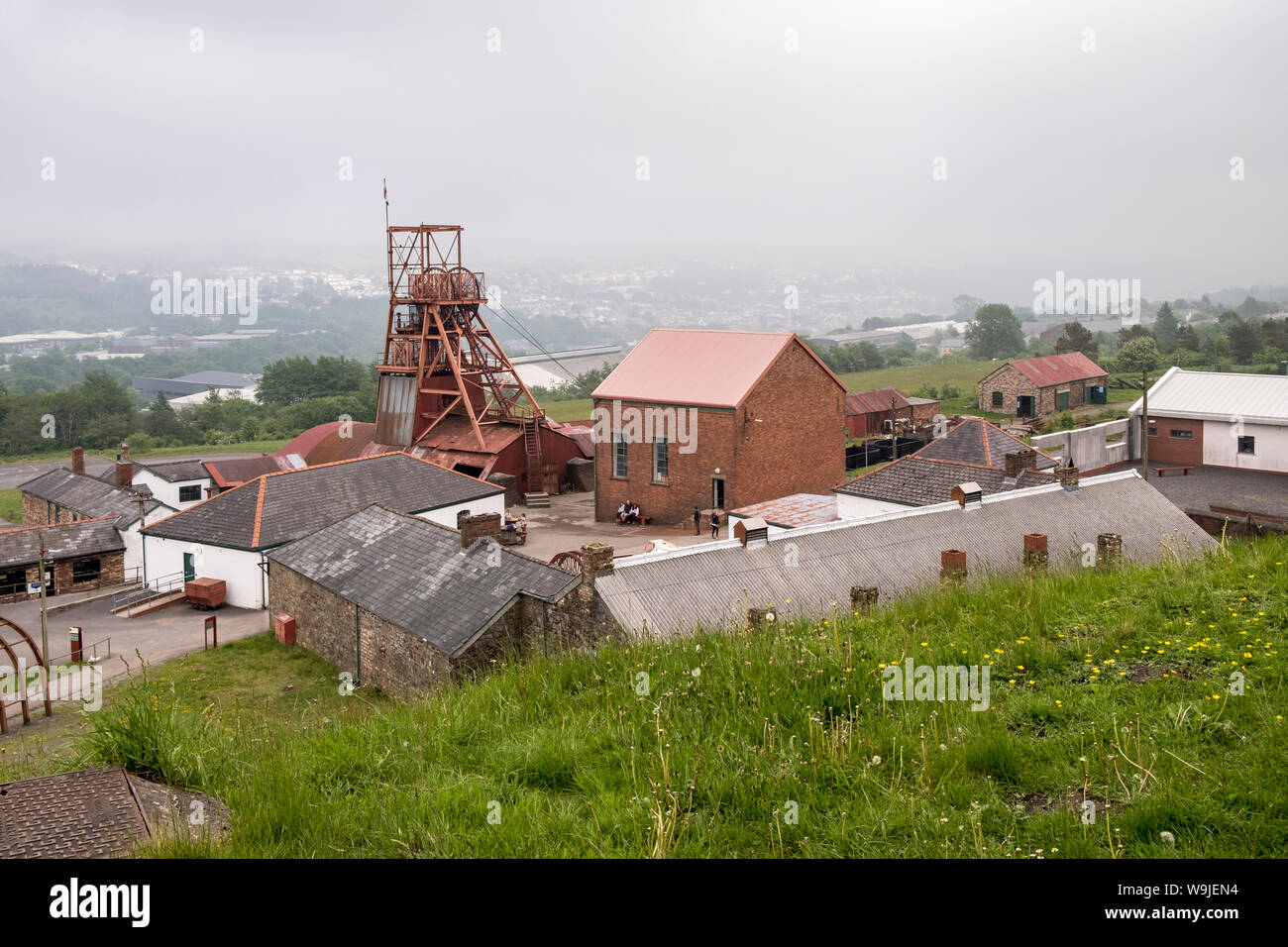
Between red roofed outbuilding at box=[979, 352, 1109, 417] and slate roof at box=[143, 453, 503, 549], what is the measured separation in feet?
139

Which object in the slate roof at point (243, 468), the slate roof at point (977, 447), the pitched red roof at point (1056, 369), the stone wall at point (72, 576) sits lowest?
the stone wall at point (72, 576)

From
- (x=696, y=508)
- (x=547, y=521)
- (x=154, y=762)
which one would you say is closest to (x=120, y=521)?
(x=547, y=521)

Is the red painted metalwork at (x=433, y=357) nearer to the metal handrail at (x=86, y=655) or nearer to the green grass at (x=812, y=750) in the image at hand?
the metal handrail at (x=86, y=655)

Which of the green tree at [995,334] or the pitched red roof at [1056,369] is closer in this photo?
the pitched red roof at [1056,369]

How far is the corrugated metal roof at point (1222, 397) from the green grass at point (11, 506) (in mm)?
56978

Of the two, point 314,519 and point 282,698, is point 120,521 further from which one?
point 282,698

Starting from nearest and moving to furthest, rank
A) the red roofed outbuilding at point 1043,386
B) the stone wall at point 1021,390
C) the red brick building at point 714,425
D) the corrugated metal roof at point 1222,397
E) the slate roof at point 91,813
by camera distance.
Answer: the slate roof at point 91,813 → the red brick building at point 714,425 → the corrugated metal roof at point 1222,397 → the stone wall at point 1021,390 → the red roofed outbuilding at point 1043,386

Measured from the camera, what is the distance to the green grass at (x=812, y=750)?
5379 millimetres

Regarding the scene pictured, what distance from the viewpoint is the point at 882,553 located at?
22484 mm

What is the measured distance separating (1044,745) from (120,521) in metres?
42.6

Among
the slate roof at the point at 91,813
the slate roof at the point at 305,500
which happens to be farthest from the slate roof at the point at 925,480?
the slate roof at the point at 91,813

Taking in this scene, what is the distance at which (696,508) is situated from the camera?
132 feet

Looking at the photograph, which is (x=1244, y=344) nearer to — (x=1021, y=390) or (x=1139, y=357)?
(x=1139, y=357)
